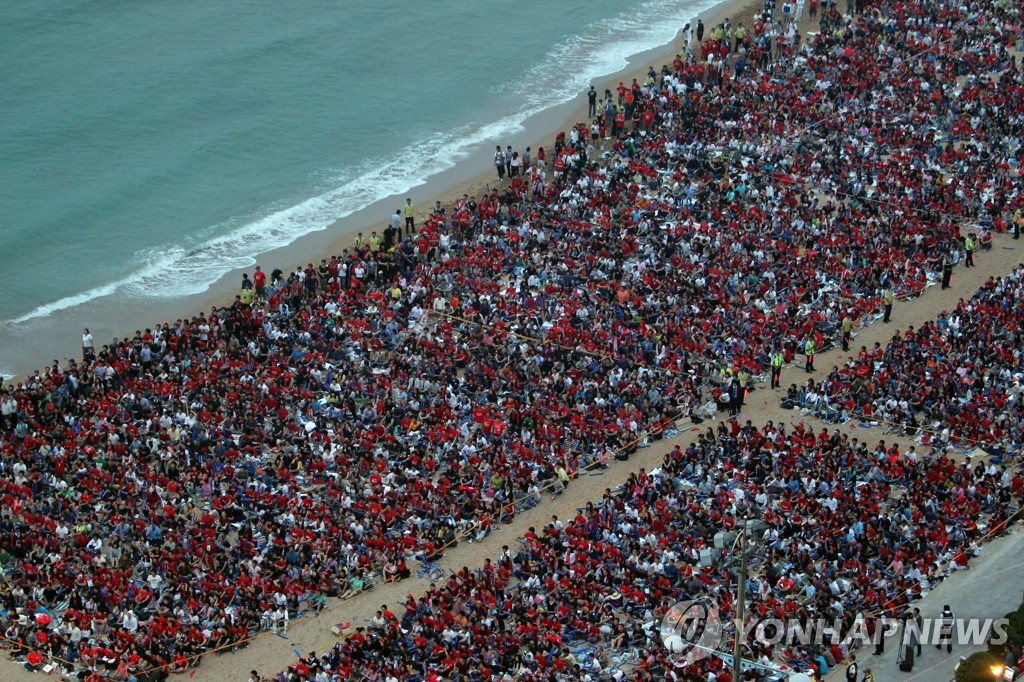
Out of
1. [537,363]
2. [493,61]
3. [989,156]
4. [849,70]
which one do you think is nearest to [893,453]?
[537,363]

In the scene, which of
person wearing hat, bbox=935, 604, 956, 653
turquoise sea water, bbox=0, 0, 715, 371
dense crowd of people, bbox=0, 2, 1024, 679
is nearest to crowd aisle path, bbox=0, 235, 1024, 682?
person wearing hat, bbox=935, 604, 956, 653

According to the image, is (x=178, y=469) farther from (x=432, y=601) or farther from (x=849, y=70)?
(x=849, y=70)

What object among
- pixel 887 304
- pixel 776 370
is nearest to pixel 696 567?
pixel 776 370

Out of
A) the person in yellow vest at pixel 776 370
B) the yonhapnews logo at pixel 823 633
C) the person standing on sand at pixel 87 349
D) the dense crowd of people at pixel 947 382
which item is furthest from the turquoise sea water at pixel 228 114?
the yonhapnews logo at pixel 823 633

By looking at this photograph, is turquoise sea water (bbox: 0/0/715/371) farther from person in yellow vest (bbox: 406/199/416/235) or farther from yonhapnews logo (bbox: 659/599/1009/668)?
yonhapnews logo (bbox: 659/599/1009/668)

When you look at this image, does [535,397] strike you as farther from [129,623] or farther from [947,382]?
[129,623]
